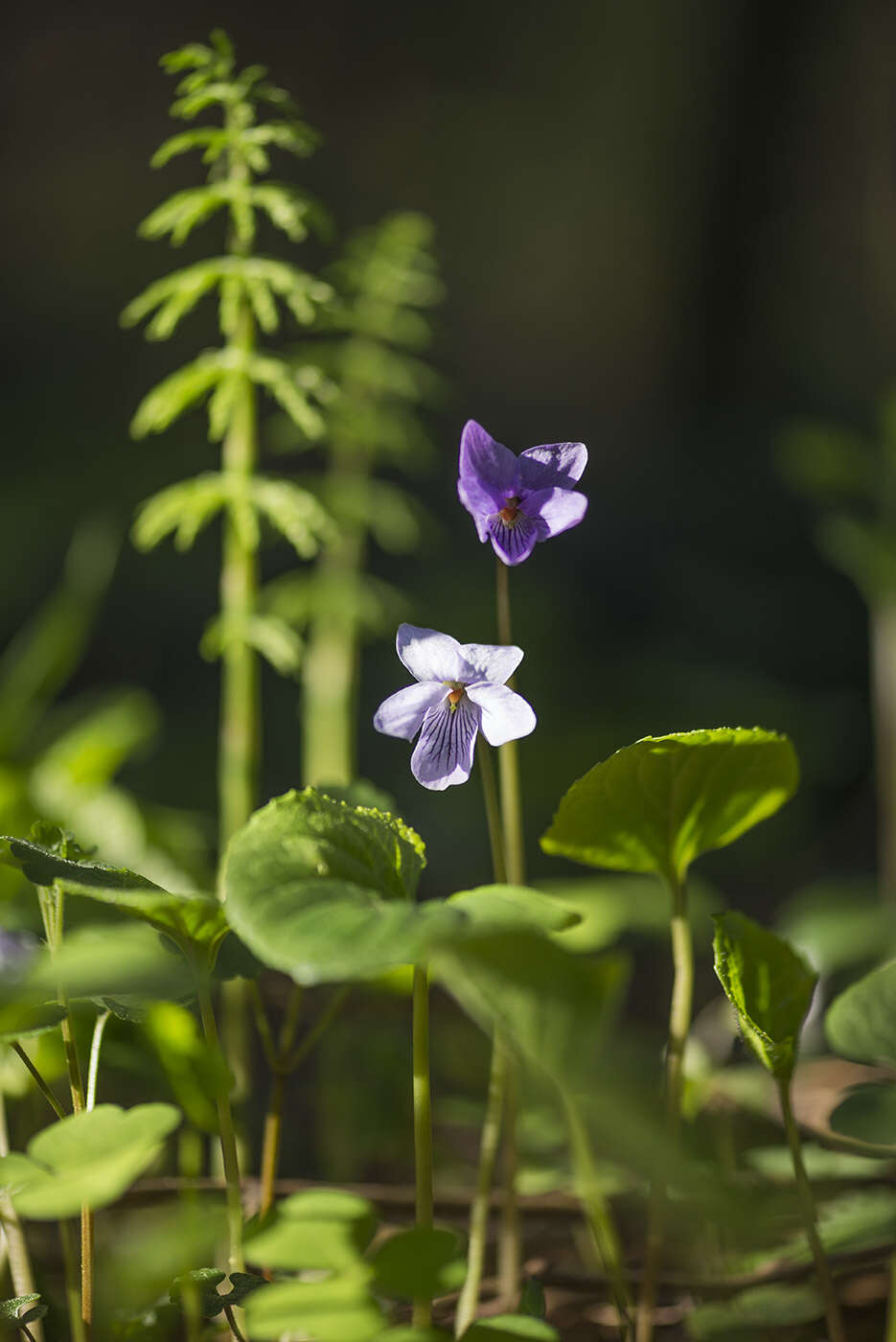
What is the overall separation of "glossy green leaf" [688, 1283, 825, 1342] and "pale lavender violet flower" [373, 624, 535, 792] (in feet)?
1.08

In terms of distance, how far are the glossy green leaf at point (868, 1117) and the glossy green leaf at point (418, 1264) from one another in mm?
228

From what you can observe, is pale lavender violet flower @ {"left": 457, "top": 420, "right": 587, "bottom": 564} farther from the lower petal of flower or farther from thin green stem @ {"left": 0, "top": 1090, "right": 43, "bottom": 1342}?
thin green stem @ {"left": 0, "top": 1090, "right": 43, "bottom": 1342}

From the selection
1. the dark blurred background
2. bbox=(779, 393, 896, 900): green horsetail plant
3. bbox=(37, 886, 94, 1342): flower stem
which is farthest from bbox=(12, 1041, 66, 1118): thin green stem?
the dark blurred background

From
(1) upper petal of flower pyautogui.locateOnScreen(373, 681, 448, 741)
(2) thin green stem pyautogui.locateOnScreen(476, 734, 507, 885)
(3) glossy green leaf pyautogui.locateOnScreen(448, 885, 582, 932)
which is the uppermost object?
(1) upper petal of flower pyautogui.locateOnScreen(373, 681, 448, 741)

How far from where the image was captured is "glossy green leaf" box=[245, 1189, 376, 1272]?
17.5 inches

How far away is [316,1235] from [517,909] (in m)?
0.16

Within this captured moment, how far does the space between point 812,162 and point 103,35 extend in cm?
199

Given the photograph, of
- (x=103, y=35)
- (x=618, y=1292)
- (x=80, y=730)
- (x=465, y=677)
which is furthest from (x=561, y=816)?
(x=103, y=35)

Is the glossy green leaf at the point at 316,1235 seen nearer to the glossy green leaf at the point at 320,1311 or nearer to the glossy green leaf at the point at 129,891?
the glossy green leaf at the point at 320,1311

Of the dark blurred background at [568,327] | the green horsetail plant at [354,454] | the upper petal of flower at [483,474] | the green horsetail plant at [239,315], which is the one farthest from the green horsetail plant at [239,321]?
the dark blurred background at [568,327]

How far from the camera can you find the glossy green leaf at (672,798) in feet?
1.94

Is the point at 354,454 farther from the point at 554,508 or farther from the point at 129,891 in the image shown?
the point at 129,891

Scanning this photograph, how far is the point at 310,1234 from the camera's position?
1.49 feet

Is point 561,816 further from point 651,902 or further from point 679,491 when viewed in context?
point 679,491
